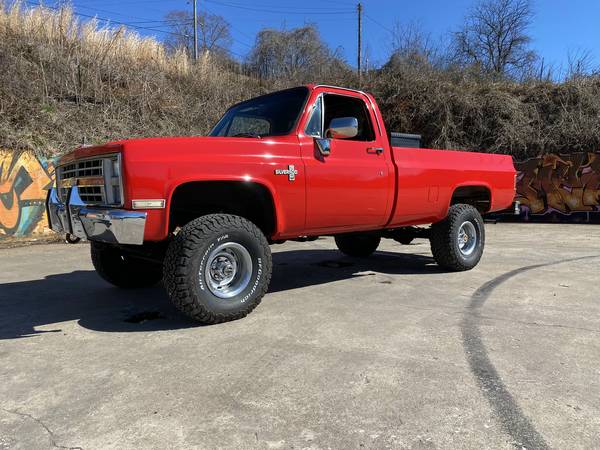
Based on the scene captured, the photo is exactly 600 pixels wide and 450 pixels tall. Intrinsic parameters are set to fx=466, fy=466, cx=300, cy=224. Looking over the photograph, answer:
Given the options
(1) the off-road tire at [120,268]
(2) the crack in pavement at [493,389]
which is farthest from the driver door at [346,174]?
(1) the off-road tire at [120,268]

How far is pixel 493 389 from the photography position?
2811 mm

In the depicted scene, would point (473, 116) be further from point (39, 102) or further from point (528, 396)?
point (528, 396)

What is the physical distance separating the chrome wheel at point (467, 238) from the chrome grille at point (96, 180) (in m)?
4.70

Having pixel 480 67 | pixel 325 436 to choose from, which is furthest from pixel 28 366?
Result: pixel 480 67

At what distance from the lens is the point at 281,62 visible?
23906mm

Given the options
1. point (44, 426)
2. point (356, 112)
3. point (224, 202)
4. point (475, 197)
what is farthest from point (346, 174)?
point (44, 426)

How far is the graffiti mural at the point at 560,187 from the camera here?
14.8 meters

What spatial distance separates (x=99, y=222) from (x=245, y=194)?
1343 mm

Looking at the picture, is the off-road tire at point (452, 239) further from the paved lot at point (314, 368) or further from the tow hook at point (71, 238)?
the tow hook at point (71, 238)

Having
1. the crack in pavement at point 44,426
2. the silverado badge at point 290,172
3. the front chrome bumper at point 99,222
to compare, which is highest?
the silverado badge at point 290,172

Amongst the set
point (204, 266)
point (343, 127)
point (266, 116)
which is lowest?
point (204, 266)

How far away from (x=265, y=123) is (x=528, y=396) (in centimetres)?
354

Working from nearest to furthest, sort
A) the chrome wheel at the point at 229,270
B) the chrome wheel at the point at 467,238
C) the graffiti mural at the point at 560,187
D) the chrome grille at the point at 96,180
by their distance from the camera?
the chrome grille at the point at 96,180
the chrome wheel at the point at 229,270
the chrome wheel at the point at 467,238
the graffiti mural at the point at 560,187

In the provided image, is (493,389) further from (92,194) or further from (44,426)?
(92,194)
